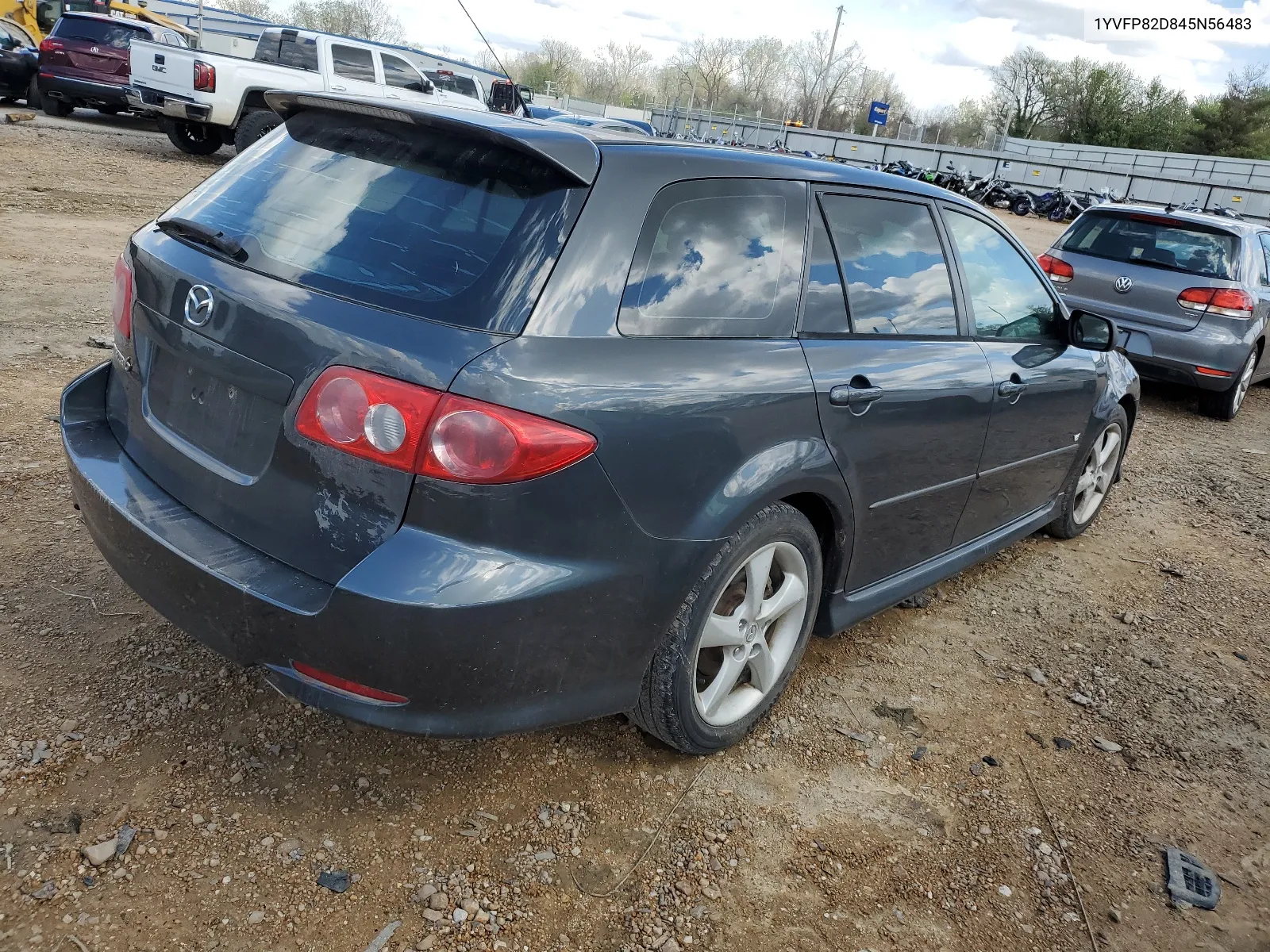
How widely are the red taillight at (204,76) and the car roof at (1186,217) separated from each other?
38.5 feet

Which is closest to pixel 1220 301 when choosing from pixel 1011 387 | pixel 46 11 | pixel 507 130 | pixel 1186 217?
pixel 1186 217

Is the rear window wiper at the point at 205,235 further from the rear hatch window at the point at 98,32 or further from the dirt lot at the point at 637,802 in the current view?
the rear hatch window at the point at 98,32

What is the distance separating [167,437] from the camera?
2.40 metres

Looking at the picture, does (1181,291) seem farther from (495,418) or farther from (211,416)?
(211,416)

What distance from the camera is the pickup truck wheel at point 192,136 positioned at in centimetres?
1557

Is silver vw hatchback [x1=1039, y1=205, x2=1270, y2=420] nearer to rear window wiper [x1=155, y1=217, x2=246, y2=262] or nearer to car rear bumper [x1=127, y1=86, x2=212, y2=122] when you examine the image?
rear window wiper [x1=155, y1=217, x2=246, y2=262]

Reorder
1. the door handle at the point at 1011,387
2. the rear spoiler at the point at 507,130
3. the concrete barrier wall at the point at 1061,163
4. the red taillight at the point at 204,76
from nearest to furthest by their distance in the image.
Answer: the rear spoiler at the point at 507,130 → the door handle at the point at 1011,387 → the red taillight at the point at 204,76 → the concrete barrier wall at the point at 1061,163

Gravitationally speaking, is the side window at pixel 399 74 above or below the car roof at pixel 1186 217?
above

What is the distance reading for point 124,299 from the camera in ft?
8.60

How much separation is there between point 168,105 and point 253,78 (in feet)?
4.41

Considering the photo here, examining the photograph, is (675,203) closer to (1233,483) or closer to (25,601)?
(25,601)

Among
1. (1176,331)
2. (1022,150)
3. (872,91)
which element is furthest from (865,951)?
(872,91)

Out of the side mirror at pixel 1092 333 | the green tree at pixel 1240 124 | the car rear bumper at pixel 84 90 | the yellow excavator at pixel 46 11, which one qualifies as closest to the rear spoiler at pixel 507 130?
the side mirror at pixel 1092 333

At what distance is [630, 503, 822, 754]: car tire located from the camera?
2.48 meters
